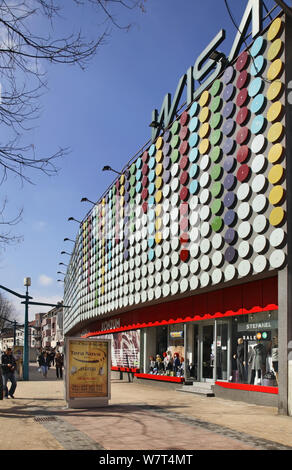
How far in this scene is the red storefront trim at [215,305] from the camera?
56.2 feet

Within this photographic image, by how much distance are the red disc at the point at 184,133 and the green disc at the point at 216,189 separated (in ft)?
12.5

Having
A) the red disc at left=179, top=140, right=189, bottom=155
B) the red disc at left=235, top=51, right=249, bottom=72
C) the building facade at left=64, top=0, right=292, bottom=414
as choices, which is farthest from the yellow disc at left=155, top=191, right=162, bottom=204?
the red disc at left=235, top=51, right=249, bottom=72

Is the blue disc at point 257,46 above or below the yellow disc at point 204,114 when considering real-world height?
above

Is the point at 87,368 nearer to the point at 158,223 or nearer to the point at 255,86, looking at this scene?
the point at 255,86

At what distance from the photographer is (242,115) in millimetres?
17703

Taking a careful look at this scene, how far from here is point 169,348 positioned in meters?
25.8

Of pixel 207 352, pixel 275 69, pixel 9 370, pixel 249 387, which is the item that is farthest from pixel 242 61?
pixel 9 370

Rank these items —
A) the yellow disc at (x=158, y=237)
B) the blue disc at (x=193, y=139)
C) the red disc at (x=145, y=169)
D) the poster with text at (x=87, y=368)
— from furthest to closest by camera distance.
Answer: the red disc at (x=145, y=169) < the yellow disc at (x=158, y=237) < the blue disc at (x=193, y=139) < the poster with text at (x=87, y=368)

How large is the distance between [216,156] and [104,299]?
1868 centimetres

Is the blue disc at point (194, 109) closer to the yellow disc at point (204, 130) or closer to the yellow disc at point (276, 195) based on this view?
the yellow disc at point (204, 130)

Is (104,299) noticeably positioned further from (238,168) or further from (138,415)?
(138,415)

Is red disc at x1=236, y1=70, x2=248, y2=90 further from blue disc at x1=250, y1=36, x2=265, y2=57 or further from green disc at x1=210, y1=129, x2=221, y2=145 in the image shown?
green disc at x1=210, y1=129, x2=221, y2=145

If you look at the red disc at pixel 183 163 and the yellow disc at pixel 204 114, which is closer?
the yellow disc at pixel 204 114

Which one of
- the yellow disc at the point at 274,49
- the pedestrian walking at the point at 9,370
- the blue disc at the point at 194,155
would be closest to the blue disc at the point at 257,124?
the yellow disc at the point at 274,49
